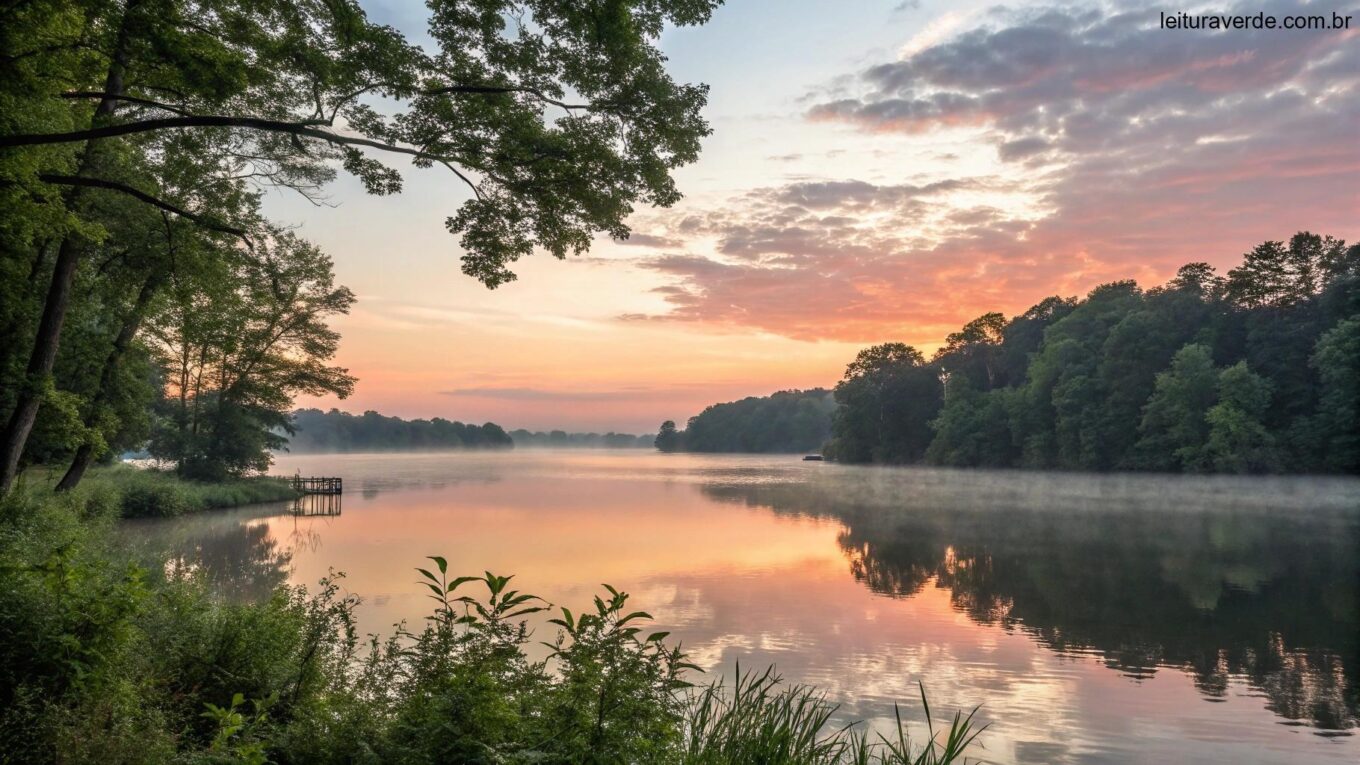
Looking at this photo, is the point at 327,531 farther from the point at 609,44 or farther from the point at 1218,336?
the point at 1218,336

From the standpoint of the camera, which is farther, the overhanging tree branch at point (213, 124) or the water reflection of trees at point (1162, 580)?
the water reflection of trees at point (1162, 580)

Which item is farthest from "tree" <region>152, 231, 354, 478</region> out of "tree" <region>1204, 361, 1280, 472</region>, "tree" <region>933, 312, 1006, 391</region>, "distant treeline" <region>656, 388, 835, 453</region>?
"distant treeline" <region>656, 388, 835, 453</region>

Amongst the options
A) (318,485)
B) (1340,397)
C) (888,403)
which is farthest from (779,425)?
(318,485)

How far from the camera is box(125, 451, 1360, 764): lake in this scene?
10.0m

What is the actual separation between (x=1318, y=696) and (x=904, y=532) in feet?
58.8

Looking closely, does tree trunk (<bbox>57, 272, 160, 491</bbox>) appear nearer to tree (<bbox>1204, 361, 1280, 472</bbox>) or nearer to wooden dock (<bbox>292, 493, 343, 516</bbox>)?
wooden dock (<bbox>292, 493, 343, 516</bbox>)

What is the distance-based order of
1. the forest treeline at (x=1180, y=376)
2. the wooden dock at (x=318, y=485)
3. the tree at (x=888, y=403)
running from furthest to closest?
1. the tree at (x=888, y=403)
2. the forest treeline at (x=1180, y=376)
3. the wooden dock at (x=318, y=485)

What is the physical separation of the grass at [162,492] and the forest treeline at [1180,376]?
62.6m

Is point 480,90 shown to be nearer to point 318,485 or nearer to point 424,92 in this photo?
point 424,92

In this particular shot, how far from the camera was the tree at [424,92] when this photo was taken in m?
8.23

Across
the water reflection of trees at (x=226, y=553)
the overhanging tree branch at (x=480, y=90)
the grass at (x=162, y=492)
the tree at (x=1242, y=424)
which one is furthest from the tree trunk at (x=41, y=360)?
the tree at (x=1242, y=424)

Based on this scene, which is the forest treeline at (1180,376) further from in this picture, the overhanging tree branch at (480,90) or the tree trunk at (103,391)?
the tree trunk at (103,391)

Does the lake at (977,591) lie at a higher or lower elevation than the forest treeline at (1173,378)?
lower

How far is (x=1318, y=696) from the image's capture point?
418 inches
